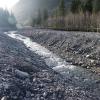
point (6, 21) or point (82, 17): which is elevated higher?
point (82, 17)

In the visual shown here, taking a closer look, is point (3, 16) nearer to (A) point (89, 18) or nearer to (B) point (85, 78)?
(A) point (89, 18)

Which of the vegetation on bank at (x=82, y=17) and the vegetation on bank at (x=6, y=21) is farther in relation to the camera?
the vegetation on bank at (x=6, y=21)

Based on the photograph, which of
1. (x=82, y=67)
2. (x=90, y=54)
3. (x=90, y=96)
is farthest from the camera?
(x=90, y=54)

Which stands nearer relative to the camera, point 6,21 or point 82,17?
point 82,17

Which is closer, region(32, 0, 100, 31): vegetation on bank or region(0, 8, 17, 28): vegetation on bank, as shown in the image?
region(32, 0, 100, 31): vegetation on bank

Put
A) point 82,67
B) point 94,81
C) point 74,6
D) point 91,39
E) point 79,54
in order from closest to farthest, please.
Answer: point 94,81
point 82,67
point 79,54
point 91,39
point 74,6

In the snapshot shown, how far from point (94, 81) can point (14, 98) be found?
6.09m

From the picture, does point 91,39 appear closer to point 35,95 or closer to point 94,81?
point 94,81

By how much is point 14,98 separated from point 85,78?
6270 mm

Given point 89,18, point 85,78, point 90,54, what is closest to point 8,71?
point 85,78

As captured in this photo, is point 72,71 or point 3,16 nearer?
point 72,71

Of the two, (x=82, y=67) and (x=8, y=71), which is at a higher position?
(x=8, y=71)

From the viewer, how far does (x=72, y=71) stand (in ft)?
46.5

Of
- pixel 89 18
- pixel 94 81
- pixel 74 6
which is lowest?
pixel 94 81
